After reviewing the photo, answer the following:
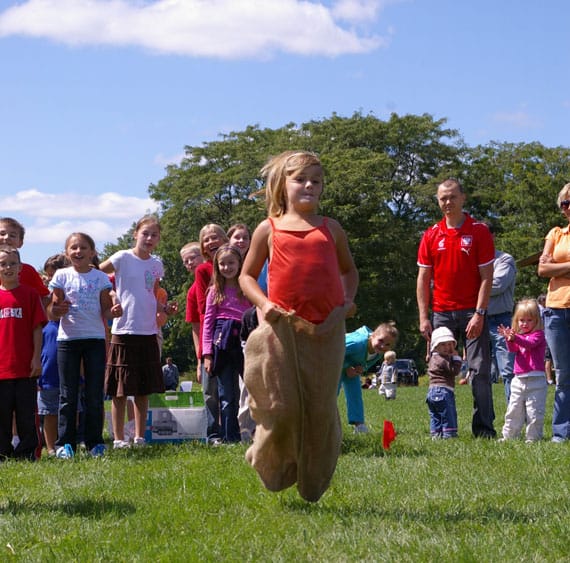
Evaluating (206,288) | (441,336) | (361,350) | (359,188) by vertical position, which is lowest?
(361,350)

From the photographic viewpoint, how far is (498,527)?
503 cm

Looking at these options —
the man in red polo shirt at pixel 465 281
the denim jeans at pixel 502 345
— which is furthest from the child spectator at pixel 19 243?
the denim jeans at pixel 502 345

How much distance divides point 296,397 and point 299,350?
25cm

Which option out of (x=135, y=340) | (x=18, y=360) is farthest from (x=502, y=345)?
(x=18, y=360)

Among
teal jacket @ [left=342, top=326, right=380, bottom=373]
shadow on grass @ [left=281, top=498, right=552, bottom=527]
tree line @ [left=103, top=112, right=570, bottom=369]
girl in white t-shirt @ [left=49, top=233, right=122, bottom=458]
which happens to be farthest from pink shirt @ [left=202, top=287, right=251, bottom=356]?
tree line @ [left=103, top=112, right=570, bottom=369]

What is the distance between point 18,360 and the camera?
8797 millimetres

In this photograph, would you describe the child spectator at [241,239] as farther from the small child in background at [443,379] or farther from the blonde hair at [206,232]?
the small child in background at [443,379]

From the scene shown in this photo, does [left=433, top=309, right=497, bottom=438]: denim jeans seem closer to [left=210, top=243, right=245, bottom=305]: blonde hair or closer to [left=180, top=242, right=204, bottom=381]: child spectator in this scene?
[left=210, top=243, right=245, bottom=305]: blonde hair

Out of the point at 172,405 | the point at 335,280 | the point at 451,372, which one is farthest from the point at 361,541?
the point at 172,405

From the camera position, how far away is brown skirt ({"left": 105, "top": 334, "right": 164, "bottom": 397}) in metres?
9.59

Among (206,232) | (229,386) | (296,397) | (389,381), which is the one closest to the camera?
(296,397)

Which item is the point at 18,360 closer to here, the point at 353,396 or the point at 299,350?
the point at 353,396

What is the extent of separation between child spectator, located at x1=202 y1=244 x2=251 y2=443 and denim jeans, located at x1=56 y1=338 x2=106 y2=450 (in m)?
1.09

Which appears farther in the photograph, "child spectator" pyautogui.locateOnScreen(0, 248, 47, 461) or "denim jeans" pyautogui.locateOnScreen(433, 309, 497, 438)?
"denim jeans" pyautogui.locateOnScreen(433, 309, 497, 438)
